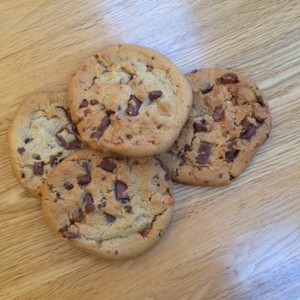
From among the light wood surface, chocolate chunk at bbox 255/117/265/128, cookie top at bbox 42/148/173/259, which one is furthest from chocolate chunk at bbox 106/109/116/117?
chocolate chunk at bbox 255/117/265/128

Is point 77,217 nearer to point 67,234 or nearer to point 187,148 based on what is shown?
point 67,234

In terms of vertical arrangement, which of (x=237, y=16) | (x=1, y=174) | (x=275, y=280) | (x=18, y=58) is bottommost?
(x=275, y=280)

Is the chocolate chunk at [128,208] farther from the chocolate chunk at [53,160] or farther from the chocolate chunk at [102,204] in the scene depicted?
the chocolate chunk at [53,160]

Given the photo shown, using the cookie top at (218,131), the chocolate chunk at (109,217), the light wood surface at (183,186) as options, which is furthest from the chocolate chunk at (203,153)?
the chocolate chunk at (109,217)

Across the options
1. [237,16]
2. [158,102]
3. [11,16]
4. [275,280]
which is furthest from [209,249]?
[11,16]

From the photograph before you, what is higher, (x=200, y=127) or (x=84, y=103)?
(x=84, y=103)

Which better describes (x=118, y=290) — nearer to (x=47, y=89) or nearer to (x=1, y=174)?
(x=1, y=174)

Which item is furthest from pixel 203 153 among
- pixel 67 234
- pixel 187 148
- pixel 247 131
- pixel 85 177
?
pixel 67 234
